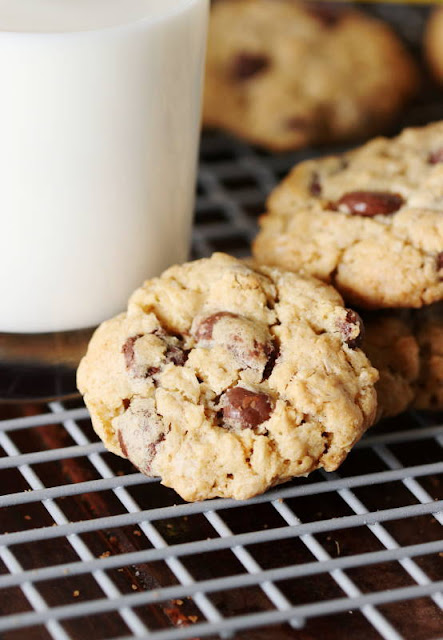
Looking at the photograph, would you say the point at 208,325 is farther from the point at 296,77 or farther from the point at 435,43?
the point at 435,43

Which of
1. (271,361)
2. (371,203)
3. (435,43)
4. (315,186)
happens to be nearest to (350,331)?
(271,361)

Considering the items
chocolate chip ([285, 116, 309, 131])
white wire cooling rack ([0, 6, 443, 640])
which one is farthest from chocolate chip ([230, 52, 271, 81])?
white wire cooling rack ([0, 6, 443, 640])

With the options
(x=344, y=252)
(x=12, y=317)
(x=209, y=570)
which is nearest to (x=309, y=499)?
(x=209, y=570)

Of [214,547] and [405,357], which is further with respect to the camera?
[405,357]

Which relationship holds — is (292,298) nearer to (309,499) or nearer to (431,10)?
(309,499)

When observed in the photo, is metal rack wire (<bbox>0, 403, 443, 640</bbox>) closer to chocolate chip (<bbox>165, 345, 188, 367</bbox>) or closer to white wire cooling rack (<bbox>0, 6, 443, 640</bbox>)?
white wire cooling rack (<bbox>0, 6, 443, 640</bbox>)
